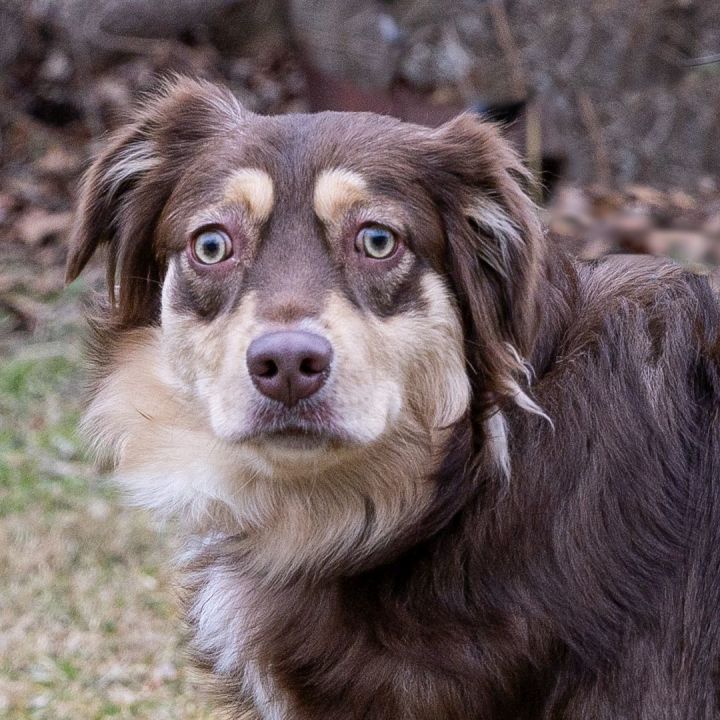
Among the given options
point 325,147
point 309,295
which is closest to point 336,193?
point 325,147

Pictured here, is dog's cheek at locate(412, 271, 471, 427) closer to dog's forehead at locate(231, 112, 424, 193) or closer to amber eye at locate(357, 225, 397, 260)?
amber eye at locate(357, 225, 397, 260)

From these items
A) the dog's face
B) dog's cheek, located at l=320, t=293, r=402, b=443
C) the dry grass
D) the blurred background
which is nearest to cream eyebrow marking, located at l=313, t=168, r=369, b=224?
the dog's face

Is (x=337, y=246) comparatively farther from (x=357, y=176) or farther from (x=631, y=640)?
(x=631, y=640)

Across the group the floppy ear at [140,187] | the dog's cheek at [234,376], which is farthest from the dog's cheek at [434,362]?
the floppy ear at [140,187]

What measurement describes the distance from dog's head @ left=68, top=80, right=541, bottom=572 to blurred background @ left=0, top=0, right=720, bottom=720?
1.41 meters

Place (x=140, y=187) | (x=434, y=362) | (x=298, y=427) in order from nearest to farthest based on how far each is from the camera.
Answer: (x=298, y=427)
(x=434, y=362)
(x=140, y=187)

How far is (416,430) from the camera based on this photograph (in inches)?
123

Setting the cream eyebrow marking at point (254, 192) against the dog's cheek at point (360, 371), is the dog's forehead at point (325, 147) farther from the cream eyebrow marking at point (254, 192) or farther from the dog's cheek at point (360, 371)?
the dog's cheek at point (360, 371)

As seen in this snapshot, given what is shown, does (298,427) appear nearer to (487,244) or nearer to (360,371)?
(360,371)

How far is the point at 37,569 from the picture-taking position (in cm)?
516

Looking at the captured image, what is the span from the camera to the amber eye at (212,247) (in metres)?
3.06

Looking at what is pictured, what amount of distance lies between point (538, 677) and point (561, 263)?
41.6 inches

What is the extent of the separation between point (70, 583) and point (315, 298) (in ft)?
8.89

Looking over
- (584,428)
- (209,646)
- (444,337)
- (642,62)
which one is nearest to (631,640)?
(584,428)
